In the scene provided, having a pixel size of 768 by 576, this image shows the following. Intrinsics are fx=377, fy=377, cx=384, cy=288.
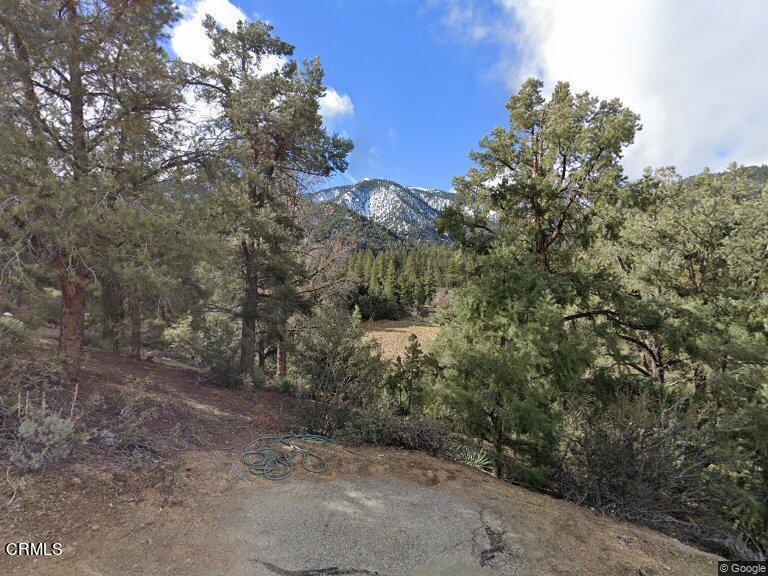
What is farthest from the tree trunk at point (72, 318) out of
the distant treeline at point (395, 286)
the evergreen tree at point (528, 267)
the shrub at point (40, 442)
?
the distant treeline at point (395, 286)

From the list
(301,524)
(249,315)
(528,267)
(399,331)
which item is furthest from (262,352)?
(399,331)

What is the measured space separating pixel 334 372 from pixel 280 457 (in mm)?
1781

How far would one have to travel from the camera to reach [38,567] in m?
2.83

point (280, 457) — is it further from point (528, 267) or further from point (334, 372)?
point (528, 267)

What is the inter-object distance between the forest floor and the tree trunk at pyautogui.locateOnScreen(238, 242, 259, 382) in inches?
212

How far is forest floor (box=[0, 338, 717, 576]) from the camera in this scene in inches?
125

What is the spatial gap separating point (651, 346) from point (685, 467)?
6408mm

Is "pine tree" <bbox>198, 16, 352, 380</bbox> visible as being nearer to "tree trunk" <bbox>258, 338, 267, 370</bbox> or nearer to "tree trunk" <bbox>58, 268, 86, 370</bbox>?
"tree trunk" <bbox>258, 338, 267, 370</bbox>

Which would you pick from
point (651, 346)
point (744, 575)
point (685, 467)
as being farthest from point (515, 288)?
point (651, 346)

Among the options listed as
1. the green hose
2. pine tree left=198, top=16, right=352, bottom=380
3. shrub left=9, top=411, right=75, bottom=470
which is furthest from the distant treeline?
shrub left=9, top=411, right=75, bottom=470

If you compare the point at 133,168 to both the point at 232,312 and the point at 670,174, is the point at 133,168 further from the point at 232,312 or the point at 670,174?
the point at 670,174

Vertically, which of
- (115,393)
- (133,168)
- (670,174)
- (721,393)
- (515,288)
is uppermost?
(670,174)

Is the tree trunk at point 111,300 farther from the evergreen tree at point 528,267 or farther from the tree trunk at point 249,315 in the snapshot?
the evergreen tree at point 528,267

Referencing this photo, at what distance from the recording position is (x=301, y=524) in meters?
3.81
